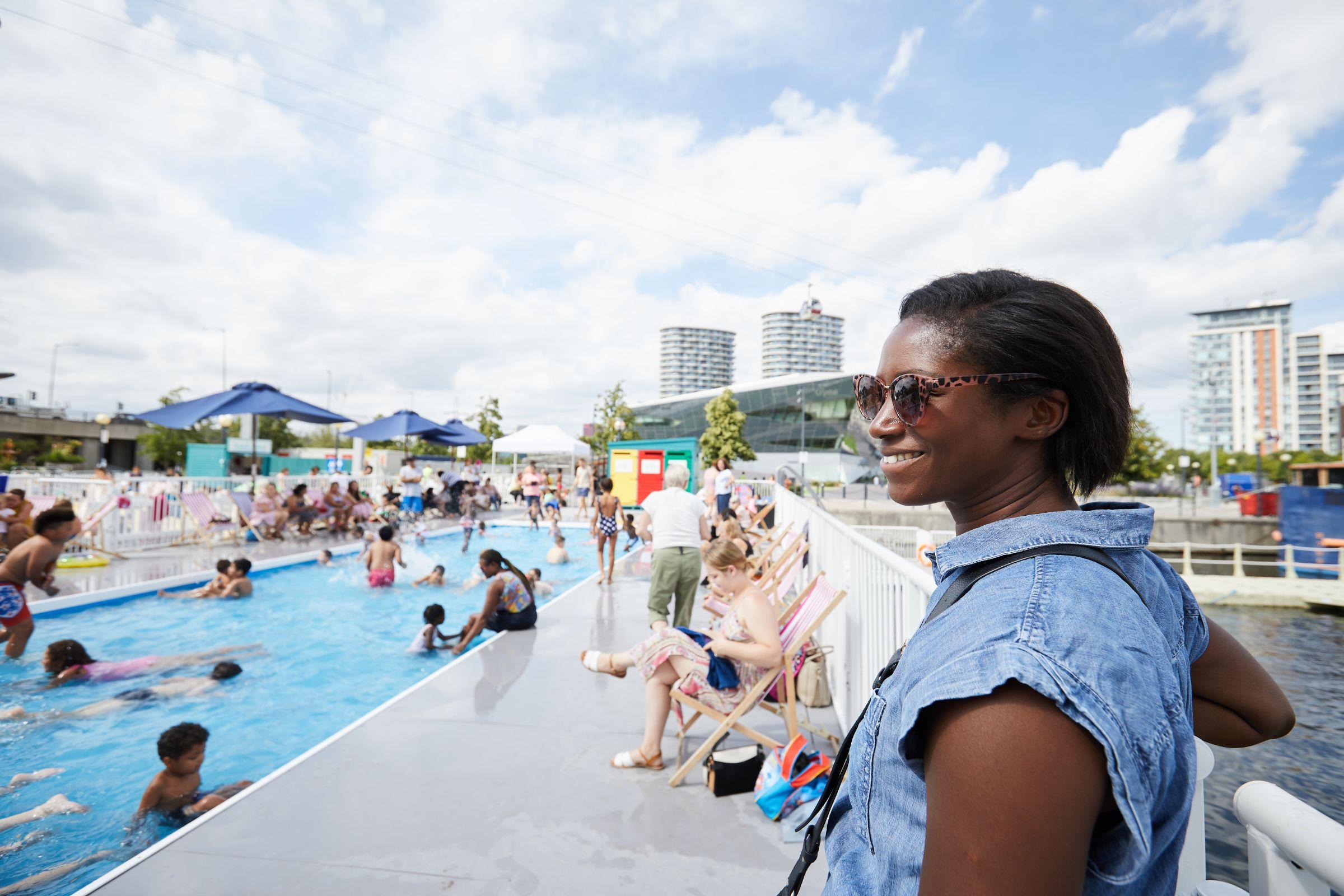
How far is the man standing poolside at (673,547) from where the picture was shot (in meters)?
6.20

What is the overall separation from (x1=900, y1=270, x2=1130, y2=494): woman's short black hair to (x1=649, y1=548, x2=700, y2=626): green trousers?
5321 millimetres

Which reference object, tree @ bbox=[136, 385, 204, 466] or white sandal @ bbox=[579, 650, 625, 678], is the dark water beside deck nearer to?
white sandal @ bbox=[579, 650, 625, 678]

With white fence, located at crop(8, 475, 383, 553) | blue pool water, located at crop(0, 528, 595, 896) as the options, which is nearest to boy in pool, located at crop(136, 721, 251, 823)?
blue pool water, located at crop(0, 528, 595, 896)

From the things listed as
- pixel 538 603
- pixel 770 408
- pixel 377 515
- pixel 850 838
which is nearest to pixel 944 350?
pixel 850 838

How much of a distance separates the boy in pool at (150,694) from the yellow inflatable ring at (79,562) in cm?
595

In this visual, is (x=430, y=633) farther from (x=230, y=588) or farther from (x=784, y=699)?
(x=784, y=699)

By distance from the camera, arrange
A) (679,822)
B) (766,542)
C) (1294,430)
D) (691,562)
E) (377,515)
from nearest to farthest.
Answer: (679,822), (691,562), (766,542), (377,515), (1294,430)

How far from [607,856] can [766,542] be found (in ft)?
27.9

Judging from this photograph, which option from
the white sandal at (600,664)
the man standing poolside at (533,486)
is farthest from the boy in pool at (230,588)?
the man standing poolside at (533,486)

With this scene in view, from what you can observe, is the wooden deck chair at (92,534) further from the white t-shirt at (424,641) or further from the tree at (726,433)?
the tree at (726,433)

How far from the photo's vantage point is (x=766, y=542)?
1120 cm

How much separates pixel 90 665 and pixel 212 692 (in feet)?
3.74

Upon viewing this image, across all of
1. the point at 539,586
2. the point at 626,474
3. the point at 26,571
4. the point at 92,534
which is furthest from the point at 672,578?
the point at 626,474

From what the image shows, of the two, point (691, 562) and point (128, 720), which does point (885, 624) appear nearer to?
point (691, 562)
